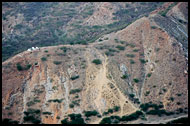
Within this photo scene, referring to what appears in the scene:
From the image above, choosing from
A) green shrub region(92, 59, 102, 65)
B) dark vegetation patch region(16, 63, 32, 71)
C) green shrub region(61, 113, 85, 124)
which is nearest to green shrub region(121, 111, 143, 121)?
green shrub region(61, 113, 85, 124)

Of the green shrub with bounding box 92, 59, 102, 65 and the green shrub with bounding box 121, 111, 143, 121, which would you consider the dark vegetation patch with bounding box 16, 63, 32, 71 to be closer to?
the green shrub with bounding box 92, 59, 102, 65

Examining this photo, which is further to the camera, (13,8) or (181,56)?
(13,8)

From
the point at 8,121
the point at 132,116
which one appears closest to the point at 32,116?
the point at 8,121

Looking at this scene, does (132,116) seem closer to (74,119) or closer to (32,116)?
(74,119)

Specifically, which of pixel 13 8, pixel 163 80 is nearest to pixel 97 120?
pixel 163 80

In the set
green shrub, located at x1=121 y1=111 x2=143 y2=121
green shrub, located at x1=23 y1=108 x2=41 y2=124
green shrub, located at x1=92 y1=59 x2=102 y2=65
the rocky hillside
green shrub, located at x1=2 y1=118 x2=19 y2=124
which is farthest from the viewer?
green shrub, located at x1=92 y1=59 x2=102 y2=65

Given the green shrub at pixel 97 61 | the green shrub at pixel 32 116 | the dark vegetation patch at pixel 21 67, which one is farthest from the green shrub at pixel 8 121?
the green shrub at pixel 97 61

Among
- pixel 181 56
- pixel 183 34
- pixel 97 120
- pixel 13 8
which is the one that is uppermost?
pixel 13 8

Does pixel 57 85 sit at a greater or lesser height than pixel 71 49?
lesser

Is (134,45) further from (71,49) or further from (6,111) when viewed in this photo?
(6,111)
